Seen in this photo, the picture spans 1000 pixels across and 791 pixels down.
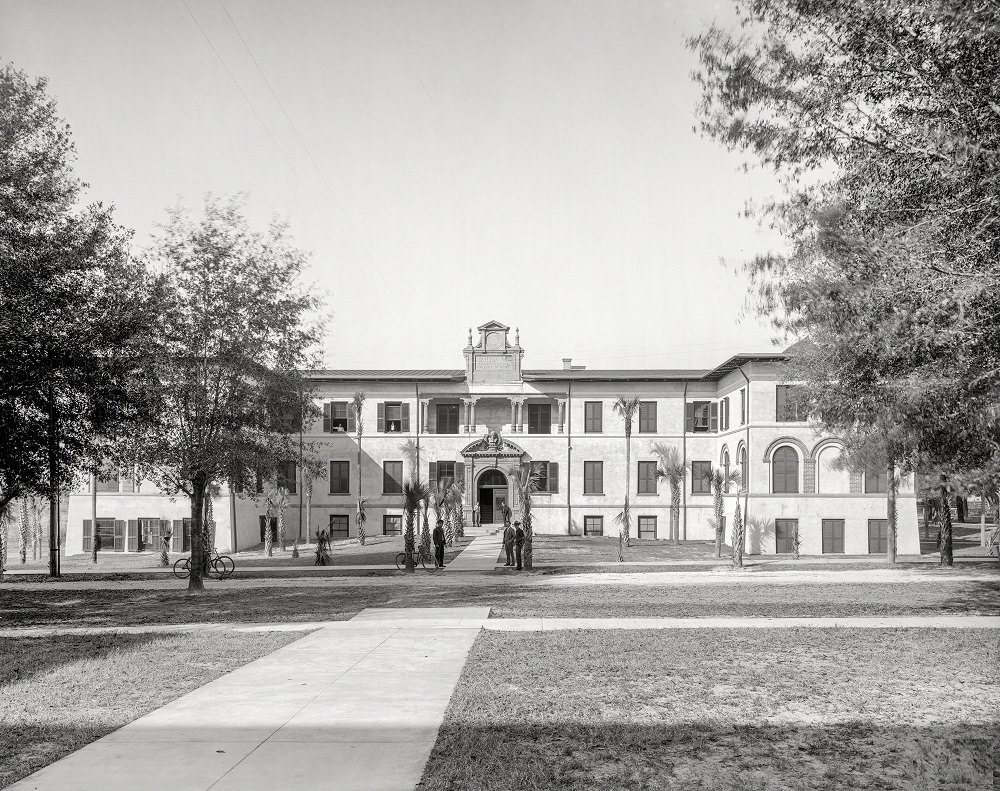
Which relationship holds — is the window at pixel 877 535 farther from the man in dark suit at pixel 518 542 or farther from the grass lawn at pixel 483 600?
the man in dark suit at pixel 518 542

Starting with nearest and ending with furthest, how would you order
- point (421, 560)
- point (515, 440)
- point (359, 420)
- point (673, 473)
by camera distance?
point (421, 560) < point (359, 420) < point (673, 473) < point (515, 440)

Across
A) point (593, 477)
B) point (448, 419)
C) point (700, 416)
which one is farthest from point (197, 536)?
point (700, 416)

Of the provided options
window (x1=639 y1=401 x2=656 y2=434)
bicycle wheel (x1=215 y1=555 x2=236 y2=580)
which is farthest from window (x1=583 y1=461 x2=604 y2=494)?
bicycle wheel (x1=215 y1=555 x2=236 y2=580)

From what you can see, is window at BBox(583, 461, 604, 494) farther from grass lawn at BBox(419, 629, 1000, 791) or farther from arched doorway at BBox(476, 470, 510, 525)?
grass lawn at BBox(419, 629, 1000, 791)

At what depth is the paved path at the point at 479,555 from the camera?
110 ft

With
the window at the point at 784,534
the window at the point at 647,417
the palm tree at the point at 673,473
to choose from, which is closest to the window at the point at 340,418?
the window at the point at 647,417

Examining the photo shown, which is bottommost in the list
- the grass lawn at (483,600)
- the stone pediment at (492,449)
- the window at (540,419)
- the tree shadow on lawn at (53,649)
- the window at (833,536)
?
the window at (833,536)

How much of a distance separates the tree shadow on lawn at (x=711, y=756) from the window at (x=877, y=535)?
42565 millimetres

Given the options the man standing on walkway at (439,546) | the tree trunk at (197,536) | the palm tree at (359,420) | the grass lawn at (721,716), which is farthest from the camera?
the palm tree at (359,420)

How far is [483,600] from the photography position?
70.0 feet

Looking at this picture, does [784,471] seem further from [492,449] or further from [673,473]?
[492,449]

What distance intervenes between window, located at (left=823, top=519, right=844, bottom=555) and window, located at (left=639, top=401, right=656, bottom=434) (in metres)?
11.9

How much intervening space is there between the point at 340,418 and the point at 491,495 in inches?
416

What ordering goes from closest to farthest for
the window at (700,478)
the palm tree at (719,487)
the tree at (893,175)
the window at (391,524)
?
the tree at (893,175), the palm tree at (719,487), the window at (700,478), the window at (391,524)
